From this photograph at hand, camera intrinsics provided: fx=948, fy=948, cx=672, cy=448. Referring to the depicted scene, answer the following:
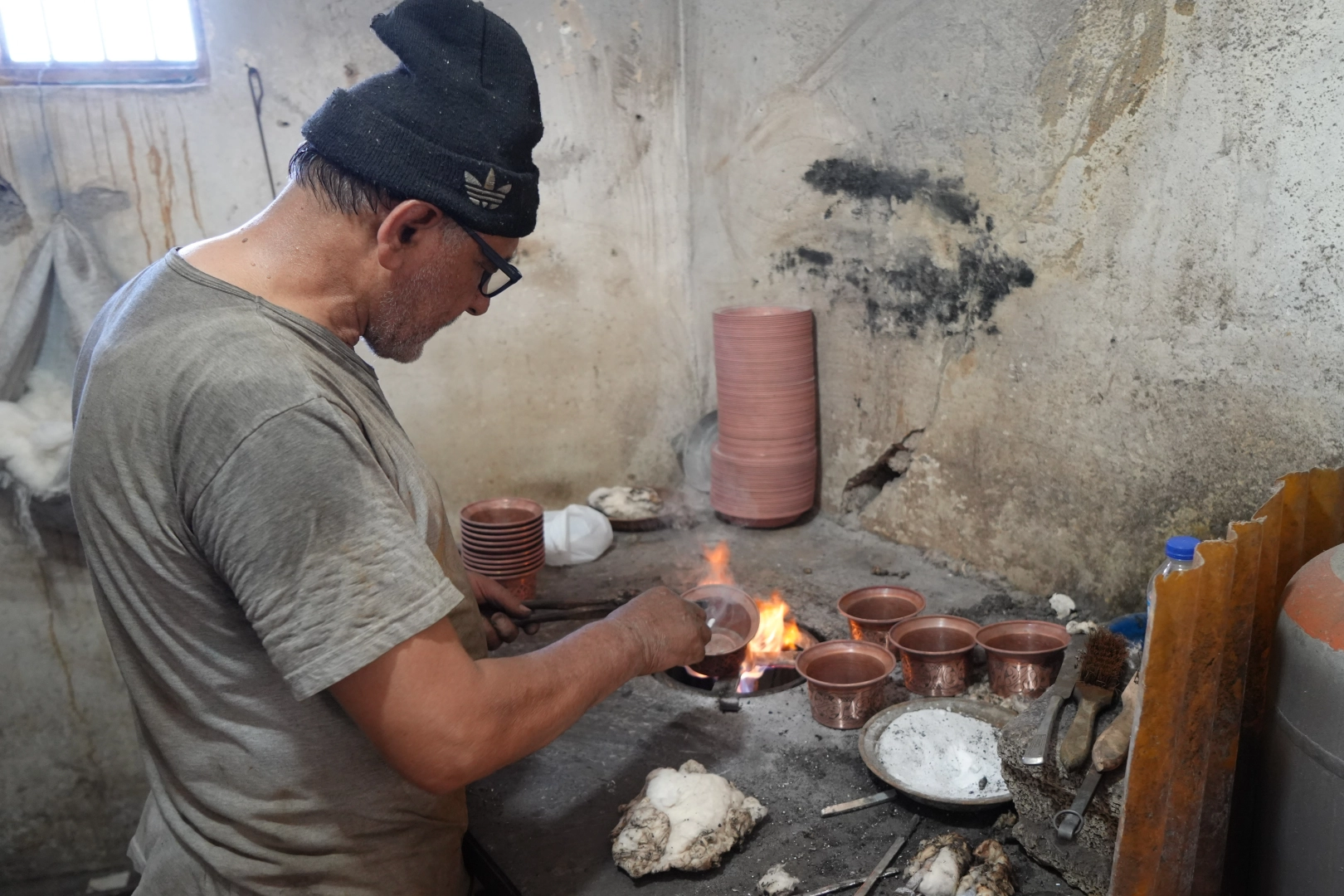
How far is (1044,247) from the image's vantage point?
10.3 feet

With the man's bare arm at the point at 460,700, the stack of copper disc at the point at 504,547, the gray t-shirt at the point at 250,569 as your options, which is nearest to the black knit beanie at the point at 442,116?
the gray t-shirt at the point at 250,569

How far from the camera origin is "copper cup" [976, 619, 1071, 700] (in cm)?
259

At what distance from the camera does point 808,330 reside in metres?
4.09

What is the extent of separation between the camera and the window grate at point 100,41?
148 inches

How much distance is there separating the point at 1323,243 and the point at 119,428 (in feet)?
8.78

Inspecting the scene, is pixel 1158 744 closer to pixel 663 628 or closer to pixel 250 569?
pixel 663 628

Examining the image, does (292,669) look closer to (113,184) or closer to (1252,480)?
(1252,480)

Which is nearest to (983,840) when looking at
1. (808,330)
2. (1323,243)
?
(1323,243)

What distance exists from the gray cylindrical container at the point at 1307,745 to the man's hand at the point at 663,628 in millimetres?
1132

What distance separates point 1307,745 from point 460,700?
4.58 ft

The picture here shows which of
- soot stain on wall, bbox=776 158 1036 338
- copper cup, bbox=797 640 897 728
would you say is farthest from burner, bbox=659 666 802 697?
soot stain on wall, bbox=776 158 1036 338

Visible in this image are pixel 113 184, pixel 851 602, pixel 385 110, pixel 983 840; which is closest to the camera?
pixel 385 110

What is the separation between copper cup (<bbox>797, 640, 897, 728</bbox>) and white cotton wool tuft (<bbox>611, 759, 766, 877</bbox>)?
463mm

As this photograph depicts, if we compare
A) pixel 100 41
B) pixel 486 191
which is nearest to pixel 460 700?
pixel 486 191
